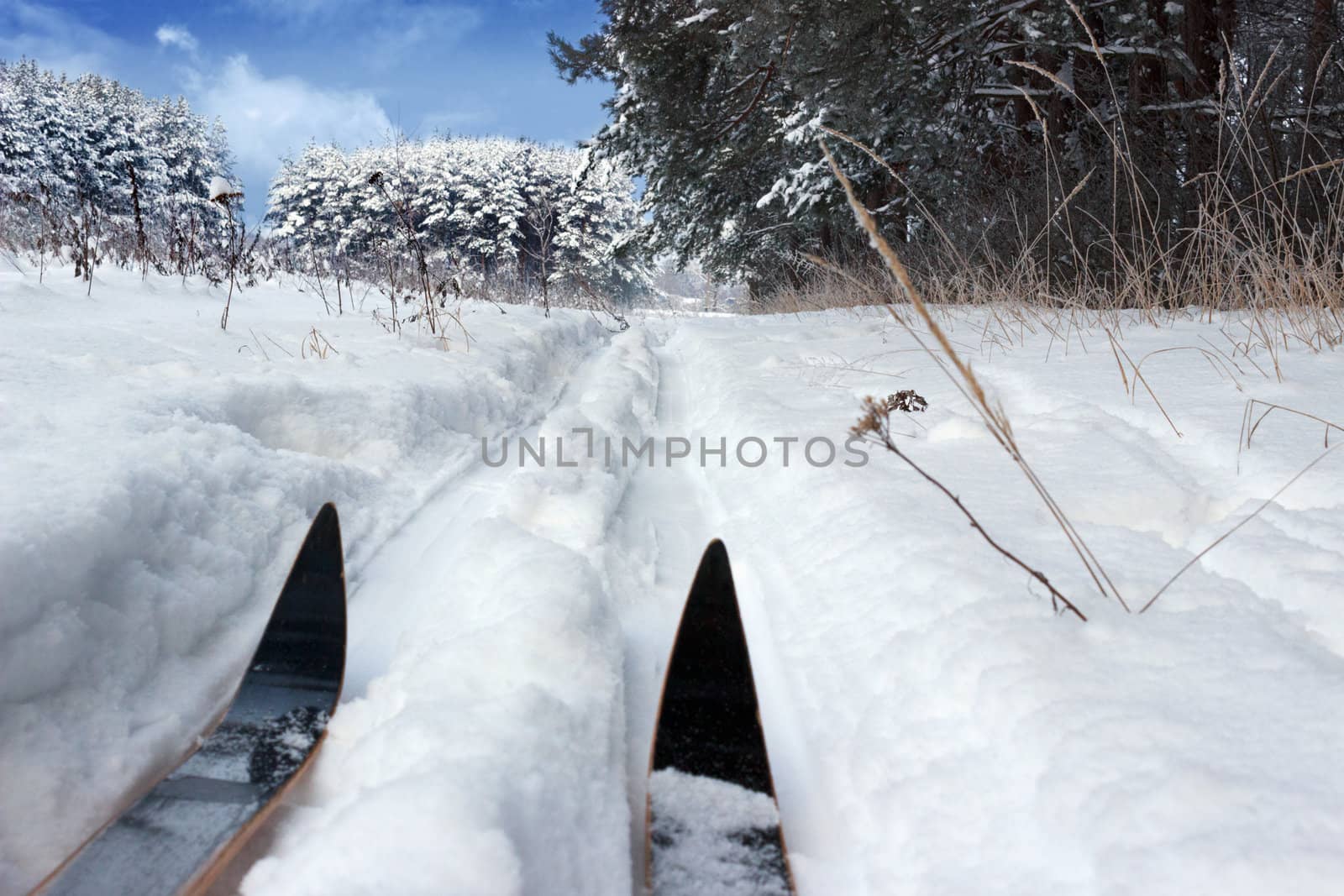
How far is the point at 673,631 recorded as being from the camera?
114 cm

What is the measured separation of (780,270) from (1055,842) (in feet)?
35.0

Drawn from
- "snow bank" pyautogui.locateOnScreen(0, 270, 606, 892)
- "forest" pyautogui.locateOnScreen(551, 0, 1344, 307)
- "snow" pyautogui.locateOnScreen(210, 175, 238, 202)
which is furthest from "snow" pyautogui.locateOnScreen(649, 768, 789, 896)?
"snow" pyautogui.locateOnScreen(210, 175, 238, 202)

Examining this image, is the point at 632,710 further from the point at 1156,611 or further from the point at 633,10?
the point at 633,10

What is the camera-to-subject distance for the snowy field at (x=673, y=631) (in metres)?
0.61

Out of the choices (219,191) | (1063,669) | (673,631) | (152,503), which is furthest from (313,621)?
(219,191)

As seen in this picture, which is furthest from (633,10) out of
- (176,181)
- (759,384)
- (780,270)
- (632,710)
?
(176,181)

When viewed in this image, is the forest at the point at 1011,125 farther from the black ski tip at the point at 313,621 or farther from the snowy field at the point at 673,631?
the black ski tip at the point at 313,621

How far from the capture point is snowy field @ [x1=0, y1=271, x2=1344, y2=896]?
24.0 inches

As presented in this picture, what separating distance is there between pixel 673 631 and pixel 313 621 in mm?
598

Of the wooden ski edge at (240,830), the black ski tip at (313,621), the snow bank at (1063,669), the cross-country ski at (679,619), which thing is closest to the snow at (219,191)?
the cross-country ski at (679,619)

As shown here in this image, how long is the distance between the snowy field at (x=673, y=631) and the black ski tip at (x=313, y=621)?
6 cm

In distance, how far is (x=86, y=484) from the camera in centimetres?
105

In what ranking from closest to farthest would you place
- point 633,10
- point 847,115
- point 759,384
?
point 759,384
point 847,115
point 633,10

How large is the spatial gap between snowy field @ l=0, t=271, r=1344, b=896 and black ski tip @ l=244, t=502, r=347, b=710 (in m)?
0.06
